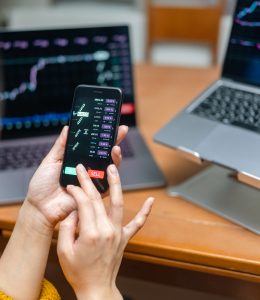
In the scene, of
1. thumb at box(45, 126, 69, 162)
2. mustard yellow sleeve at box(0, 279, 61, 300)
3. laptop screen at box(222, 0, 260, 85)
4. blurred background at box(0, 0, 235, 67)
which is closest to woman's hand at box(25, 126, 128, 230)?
thumb at box(45, 126, 69, 162)

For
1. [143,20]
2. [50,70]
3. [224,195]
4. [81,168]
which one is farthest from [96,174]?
[143,20]

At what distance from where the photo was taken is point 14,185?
95 cm

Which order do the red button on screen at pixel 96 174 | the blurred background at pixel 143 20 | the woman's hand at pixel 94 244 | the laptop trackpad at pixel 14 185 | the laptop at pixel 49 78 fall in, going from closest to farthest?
the woman's hand at pixel 94 244, the red button on screen at pixel 96 174, the laptop trackpad at pixel 14 185, the laptop at pixel 49 78, the blurred background at pixel 143 20

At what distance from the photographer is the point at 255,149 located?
86 centimetres

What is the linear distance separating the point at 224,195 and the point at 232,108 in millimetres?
172

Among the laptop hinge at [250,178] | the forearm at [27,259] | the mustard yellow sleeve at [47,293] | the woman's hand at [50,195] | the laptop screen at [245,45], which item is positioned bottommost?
the mustard yellow sleeve at [47,293]

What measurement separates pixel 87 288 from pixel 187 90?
84 cm

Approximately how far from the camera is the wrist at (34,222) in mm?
792

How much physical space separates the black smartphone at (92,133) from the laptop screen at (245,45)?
1.05 ft

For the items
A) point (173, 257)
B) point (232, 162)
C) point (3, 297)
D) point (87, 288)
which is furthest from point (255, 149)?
point (3, 297)

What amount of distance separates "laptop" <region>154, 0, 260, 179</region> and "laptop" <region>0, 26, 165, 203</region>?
0.13 m

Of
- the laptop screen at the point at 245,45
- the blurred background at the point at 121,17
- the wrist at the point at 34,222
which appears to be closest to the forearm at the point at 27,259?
the wrist at the point at 34,222

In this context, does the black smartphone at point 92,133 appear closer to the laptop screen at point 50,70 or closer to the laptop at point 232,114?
the laptop at point 232,114

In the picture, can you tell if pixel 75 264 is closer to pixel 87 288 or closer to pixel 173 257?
pixel 87 288
